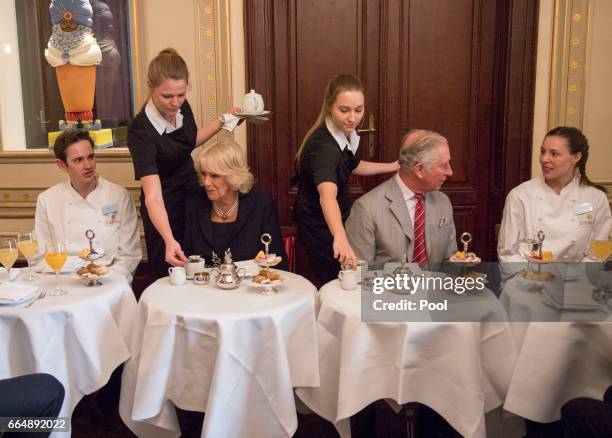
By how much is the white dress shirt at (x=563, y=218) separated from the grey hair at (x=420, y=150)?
62 cm

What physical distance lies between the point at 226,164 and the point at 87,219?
2.44 feet

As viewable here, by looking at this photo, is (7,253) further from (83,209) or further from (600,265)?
(600,265)

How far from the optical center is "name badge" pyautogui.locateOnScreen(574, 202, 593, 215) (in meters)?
2.57

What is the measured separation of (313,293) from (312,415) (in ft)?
2.39

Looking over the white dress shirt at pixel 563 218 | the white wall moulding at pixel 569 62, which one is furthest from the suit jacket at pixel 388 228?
the white wall moulding at pixel 569 62

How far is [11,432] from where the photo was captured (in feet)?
5.57

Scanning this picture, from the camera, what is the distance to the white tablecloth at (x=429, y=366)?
181cm

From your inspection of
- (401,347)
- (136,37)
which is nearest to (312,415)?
(401,347)

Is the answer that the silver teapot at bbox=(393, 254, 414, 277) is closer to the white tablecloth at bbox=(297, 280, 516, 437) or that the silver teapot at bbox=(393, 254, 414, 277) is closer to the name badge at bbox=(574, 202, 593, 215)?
the white tablecloth at bbox=(297, 280, 516, 437)

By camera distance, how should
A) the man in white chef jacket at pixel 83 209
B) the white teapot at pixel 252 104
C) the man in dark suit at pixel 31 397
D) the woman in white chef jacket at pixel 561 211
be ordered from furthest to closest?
1. the white teapot at pixel 252 104
2. the man in white chef jacket at pixel 83 209
3. the woman in white chef jacket at pixel 561 211
4. the man in dark suit at pixel 31 397

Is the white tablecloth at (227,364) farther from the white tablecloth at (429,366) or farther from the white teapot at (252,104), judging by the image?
the white teapot at (252,104)

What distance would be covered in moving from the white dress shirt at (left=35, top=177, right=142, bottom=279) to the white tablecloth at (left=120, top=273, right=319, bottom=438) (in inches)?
Result: 35.1

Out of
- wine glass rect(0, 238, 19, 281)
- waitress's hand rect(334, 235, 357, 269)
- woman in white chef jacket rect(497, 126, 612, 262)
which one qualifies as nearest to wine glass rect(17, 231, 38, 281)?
wine glass rect(0, 238, 19, 281)

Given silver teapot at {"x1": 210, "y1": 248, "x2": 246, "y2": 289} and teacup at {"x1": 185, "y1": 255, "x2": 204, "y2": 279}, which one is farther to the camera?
teacup at {"x1": 185, "y1": 255, "x2": 204, "y2": 279}
